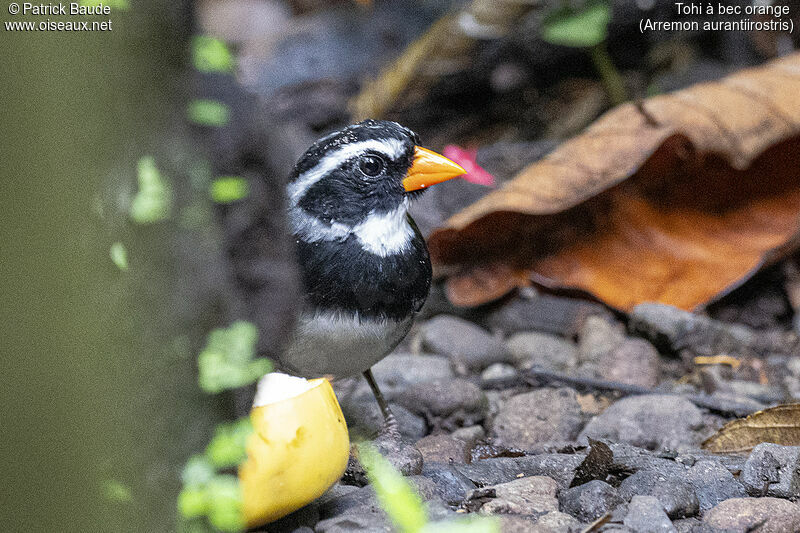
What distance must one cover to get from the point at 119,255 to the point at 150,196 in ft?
0.40

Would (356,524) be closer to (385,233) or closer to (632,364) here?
(385,233)

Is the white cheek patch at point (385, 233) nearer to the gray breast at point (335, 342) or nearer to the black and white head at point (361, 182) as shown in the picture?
the black and white head at point (361, 182)

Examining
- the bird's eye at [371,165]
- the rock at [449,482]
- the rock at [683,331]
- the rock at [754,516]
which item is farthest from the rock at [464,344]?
the rock at [754,516]

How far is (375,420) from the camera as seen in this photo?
3268 millimetres

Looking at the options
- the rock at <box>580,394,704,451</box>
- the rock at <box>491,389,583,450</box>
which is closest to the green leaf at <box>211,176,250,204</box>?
the rock at <box>491,389,583,450</box>

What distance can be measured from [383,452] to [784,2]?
4.60m

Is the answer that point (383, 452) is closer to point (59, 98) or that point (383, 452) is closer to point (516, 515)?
point (516, 515)

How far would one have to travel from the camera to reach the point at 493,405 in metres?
3.45

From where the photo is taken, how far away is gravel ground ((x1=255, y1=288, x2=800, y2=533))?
221 cm

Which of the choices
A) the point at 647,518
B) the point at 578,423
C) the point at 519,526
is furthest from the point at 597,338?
the point at 519,526

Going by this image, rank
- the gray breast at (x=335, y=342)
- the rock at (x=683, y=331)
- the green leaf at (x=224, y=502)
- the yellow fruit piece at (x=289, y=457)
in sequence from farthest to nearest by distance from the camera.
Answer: the rock at (x=683, y=331), the gray breast at (x=335, y=342), the yellow fruit piece at (x=289, y=457), the green leaf at (x=224, y=502)

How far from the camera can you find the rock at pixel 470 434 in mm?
3090

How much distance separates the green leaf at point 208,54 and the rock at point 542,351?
253 cm

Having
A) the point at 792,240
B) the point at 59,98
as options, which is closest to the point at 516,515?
the point at 59,98
